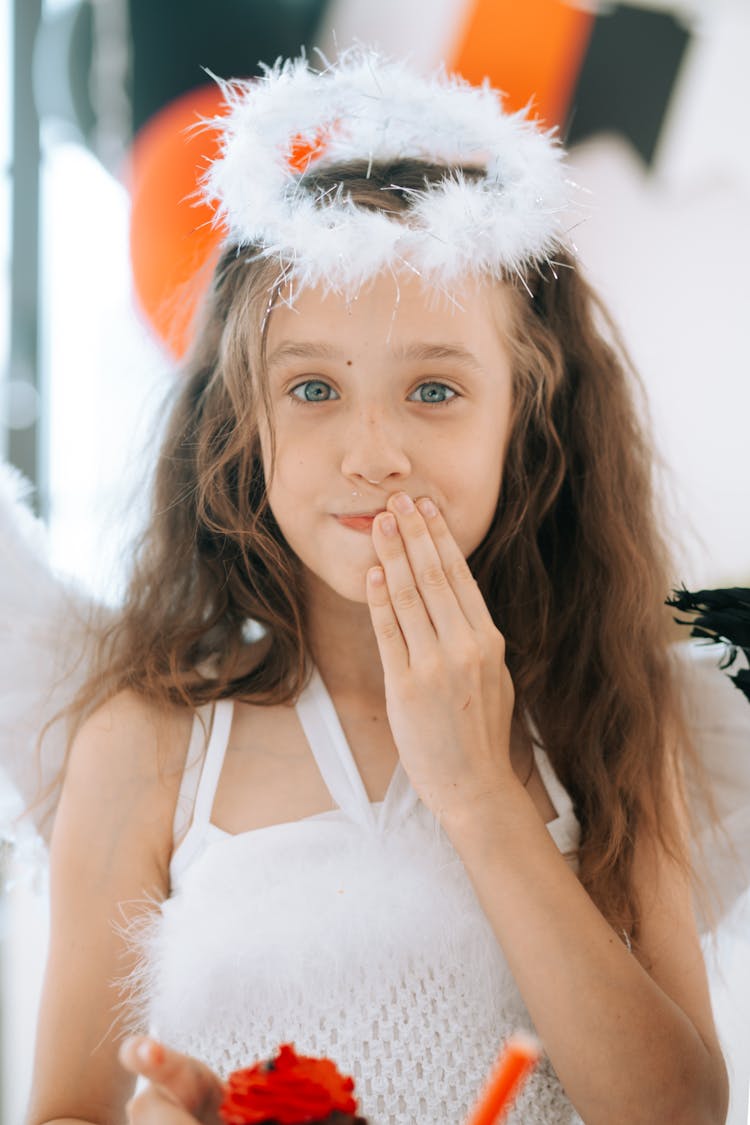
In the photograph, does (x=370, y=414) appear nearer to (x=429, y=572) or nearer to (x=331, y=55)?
(x=429, y=572)

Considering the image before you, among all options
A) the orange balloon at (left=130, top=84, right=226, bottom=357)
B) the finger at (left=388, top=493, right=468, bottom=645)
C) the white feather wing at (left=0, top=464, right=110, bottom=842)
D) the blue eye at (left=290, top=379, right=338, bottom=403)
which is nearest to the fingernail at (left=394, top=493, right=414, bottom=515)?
the finger at (left=388, top=493, right=468, bottom=645)

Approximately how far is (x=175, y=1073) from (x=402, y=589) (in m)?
0.44

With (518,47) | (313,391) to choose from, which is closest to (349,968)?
(313,391)

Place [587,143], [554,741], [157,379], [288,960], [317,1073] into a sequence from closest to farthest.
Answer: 1. [317,1073]
2. [288,960]
3. [554,741]
4. [157,379]
5. [587,143]

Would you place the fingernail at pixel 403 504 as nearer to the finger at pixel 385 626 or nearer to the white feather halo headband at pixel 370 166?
the finger at pixel 385 626

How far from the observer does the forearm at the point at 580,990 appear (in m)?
0.81

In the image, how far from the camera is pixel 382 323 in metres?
0.93

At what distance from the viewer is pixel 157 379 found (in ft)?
4.22

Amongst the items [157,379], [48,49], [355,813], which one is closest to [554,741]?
[355,813]

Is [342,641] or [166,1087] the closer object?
[166,1087]

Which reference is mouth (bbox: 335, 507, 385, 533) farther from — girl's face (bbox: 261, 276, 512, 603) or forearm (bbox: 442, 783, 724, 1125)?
forearm (bbox: 442, 783, 724, 1125)

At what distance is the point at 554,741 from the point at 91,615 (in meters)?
0.52

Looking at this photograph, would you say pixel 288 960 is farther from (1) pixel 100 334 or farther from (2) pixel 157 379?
(1) pixel 100 334

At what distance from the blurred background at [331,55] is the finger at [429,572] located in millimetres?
1309
